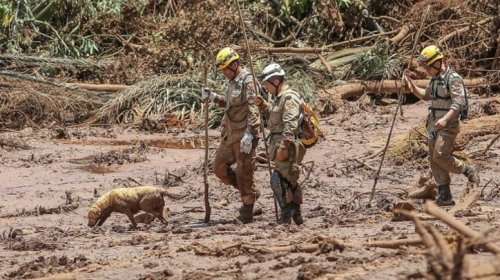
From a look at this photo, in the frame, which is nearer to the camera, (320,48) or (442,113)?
(442,113)

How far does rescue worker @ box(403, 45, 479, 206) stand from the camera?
1031 centimetres

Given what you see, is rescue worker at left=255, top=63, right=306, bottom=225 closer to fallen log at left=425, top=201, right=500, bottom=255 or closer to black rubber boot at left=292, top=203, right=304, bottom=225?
black rubber boot at left=292, top=203, right=304, bottom=225

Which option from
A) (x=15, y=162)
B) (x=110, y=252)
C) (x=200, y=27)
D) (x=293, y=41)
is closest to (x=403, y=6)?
(x=293, y=41)

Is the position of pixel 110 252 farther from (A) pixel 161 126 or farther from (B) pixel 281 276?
(A) pixel 161 126

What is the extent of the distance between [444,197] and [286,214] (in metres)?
1.65

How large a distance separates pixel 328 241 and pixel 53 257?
2.14 metres

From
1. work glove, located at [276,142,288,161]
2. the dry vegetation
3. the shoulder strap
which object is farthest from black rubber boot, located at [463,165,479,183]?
the shoulder strap

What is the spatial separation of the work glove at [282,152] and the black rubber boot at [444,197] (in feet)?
5.85

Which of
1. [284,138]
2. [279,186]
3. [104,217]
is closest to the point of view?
[284,138]

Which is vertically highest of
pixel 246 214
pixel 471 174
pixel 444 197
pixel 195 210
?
pixel 471 174

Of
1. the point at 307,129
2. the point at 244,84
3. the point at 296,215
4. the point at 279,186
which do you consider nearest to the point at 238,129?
the point at 244,84

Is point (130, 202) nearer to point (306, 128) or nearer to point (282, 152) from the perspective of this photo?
point (282, 152)

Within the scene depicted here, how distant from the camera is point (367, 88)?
18.5 metres

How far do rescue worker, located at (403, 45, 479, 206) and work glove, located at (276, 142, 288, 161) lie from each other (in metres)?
1.49
